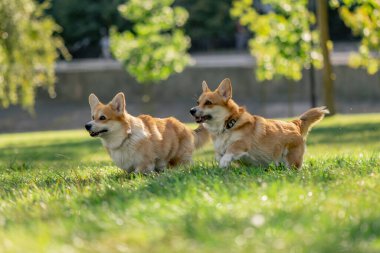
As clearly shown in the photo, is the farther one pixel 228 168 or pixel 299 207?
pixel 228 168

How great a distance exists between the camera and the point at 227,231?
4.87 metres

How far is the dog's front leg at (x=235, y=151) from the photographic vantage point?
7906mm

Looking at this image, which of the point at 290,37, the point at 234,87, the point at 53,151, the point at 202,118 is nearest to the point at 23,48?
the point at 53,151

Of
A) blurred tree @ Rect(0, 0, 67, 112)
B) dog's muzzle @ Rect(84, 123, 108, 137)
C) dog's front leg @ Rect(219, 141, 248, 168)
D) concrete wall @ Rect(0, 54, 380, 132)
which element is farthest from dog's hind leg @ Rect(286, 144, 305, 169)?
concrete wall @ Rect(0, 54, 380, 132)

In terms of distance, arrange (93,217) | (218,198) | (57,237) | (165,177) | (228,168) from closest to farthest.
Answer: (57,237)
(93,217)
(218,198)
(165,177)
(228,168)

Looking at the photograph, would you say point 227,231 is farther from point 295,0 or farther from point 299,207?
point 295,0

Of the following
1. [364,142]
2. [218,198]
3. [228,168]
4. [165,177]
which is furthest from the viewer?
[364,142]

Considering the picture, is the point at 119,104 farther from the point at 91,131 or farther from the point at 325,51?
the point at 325,51

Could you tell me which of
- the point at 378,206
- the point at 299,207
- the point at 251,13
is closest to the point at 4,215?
the point at 299,207

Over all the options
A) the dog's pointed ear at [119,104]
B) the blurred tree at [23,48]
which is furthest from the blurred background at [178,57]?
the dog's pointed ear at [119,104]

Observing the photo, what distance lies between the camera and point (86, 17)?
145ft

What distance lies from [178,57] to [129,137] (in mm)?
21565

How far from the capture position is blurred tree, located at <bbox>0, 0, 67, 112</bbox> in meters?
21.1

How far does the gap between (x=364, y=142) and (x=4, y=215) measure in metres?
11.4
